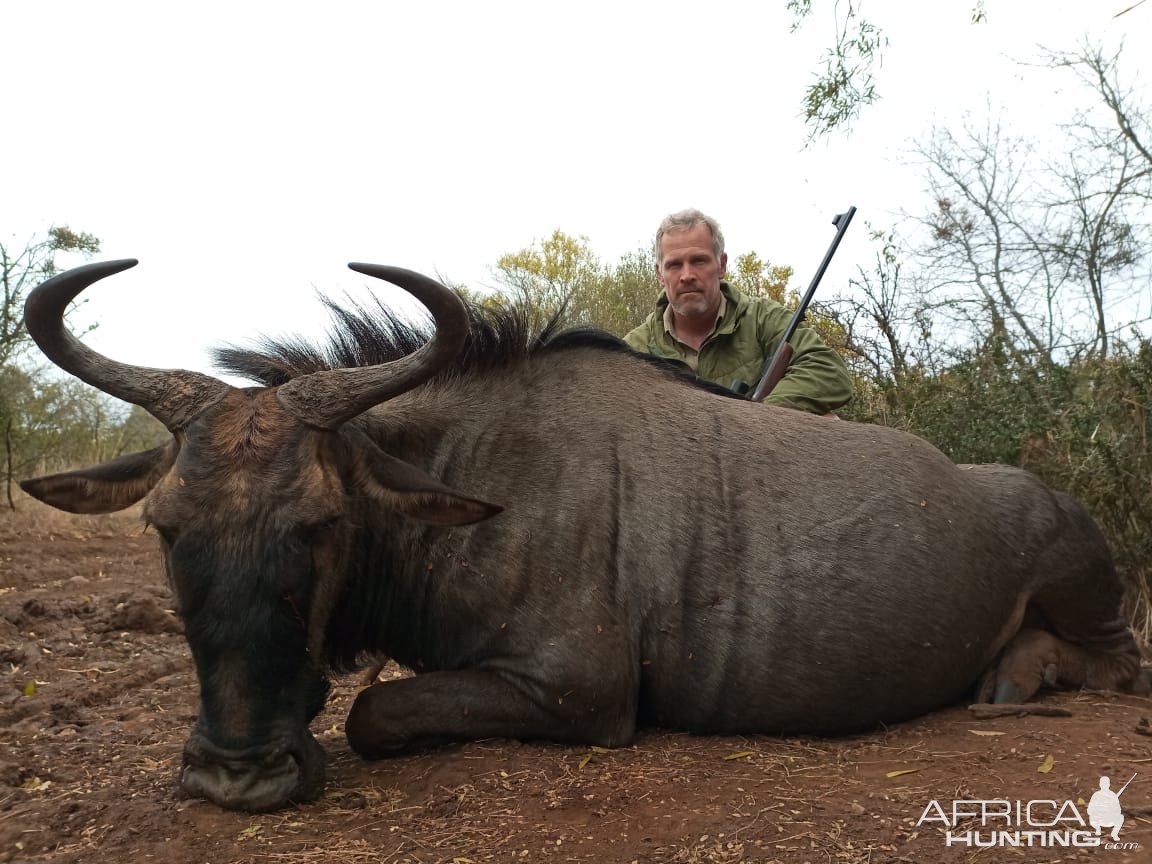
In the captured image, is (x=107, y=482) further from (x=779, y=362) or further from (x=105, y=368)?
(x=779, y=362)

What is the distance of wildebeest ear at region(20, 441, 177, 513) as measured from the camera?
4035mm

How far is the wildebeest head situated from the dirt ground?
11.7 inches

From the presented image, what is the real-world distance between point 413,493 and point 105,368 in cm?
139

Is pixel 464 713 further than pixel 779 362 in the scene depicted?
No

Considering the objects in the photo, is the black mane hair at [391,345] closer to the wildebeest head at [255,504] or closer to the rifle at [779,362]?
the wildebeest head at [255,504]

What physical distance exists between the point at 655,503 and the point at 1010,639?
2.06 meters

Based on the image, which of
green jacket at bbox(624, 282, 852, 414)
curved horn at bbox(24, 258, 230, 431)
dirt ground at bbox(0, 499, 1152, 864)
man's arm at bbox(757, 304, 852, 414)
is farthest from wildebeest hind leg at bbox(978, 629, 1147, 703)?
curved horn at bbox(24, 258, 230, 431)

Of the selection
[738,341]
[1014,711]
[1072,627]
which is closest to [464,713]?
[1014,711]

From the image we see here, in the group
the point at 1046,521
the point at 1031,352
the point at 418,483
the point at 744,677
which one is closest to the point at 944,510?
the point at 1046,521

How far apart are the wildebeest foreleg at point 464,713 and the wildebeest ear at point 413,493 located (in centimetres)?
72

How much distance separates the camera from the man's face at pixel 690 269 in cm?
695

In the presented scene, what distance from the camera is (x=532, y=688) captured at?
4.10 meters

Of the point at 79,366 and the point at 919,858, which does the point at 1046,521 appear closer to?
the point at 919,858

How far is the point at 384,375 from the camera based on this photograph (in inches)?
153
